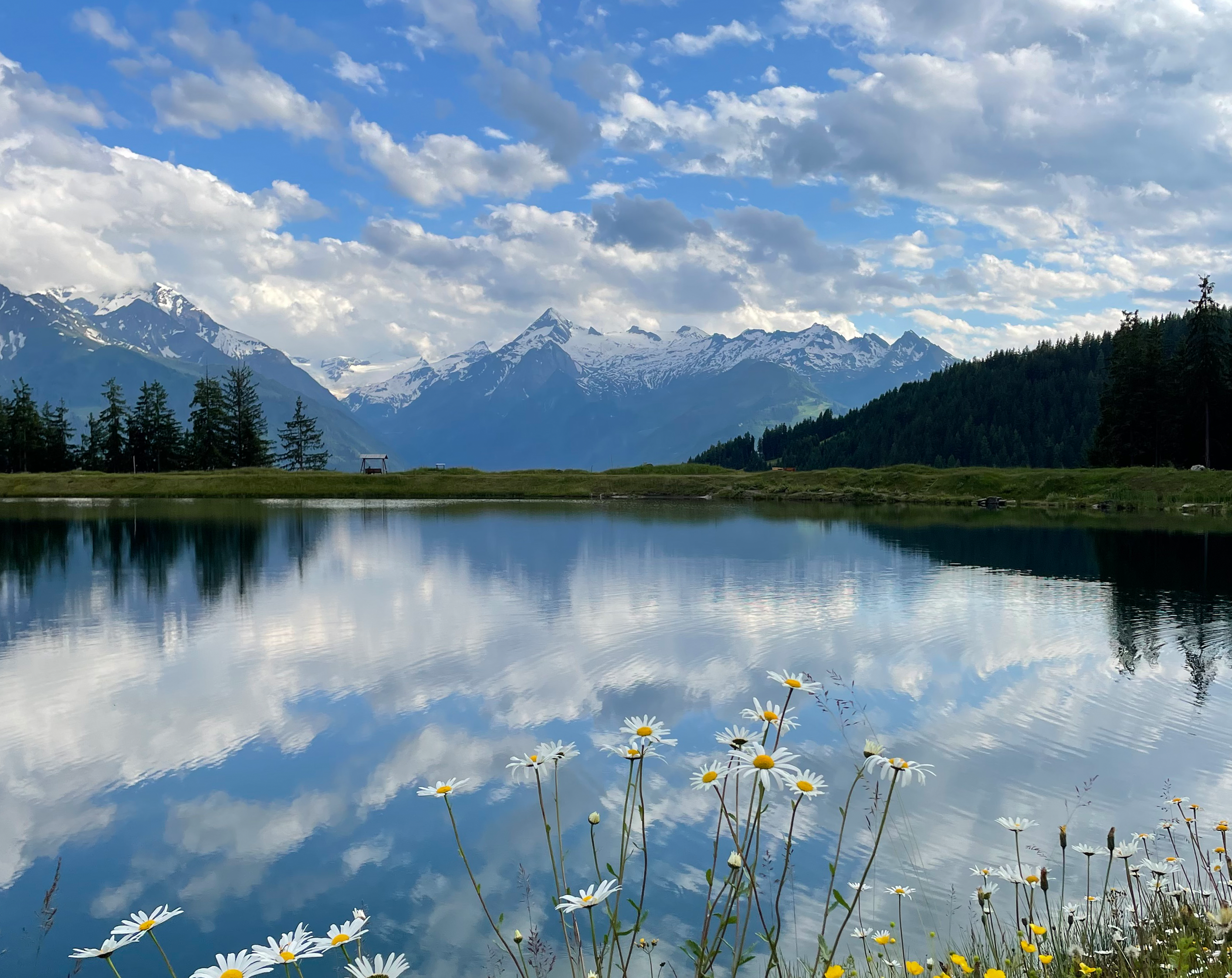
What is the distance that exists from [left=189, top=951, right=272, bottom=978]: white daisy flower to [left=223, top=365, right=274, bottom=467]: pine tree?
145019mm

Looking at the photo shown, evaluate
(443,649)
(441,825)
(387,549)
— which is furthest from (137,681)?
(387,549)

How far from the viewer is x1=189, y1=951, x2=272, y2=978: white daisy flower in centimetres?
338

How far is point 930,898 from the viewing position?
950 centimetres

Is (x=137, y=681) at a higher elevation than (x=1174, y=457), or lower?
lower

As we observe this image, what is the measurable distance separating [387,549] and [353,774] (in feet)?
119

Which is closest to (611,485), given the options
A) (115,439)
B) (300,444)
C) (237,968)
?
(300,444)

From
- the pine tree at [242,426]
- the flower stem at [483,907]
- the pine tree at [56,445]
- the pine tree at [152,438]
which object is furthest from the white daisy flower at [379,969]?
the pine tree at [56,445]

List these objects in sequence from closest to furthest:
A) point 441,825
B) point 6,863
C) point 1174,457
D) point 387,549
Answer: point 6,863
point 441,825
point 387,549
point 1174,457

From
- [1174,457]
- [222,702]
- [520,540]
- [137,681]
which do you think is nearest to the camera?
[222,702]

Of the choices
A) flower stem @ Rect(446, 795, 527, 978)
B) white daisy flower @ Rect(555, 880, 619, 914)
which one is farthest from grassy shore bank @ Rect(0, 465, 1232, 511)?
white daisy flower @ Rect(555, 880, 619, 914)

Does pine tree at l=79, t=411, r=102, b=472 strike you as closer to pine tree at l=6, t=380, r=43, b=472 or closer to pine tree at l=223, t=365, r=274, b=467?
pine tree at l=6, t=380, r=43, b=472

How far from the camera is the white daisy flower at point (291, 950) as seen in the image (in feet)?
11.6

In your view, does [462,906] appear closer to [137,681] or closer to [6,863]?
[6,863]

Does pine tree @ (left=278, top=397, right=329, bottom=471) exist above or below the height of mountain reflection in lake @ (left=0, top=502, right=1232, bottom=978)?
above
